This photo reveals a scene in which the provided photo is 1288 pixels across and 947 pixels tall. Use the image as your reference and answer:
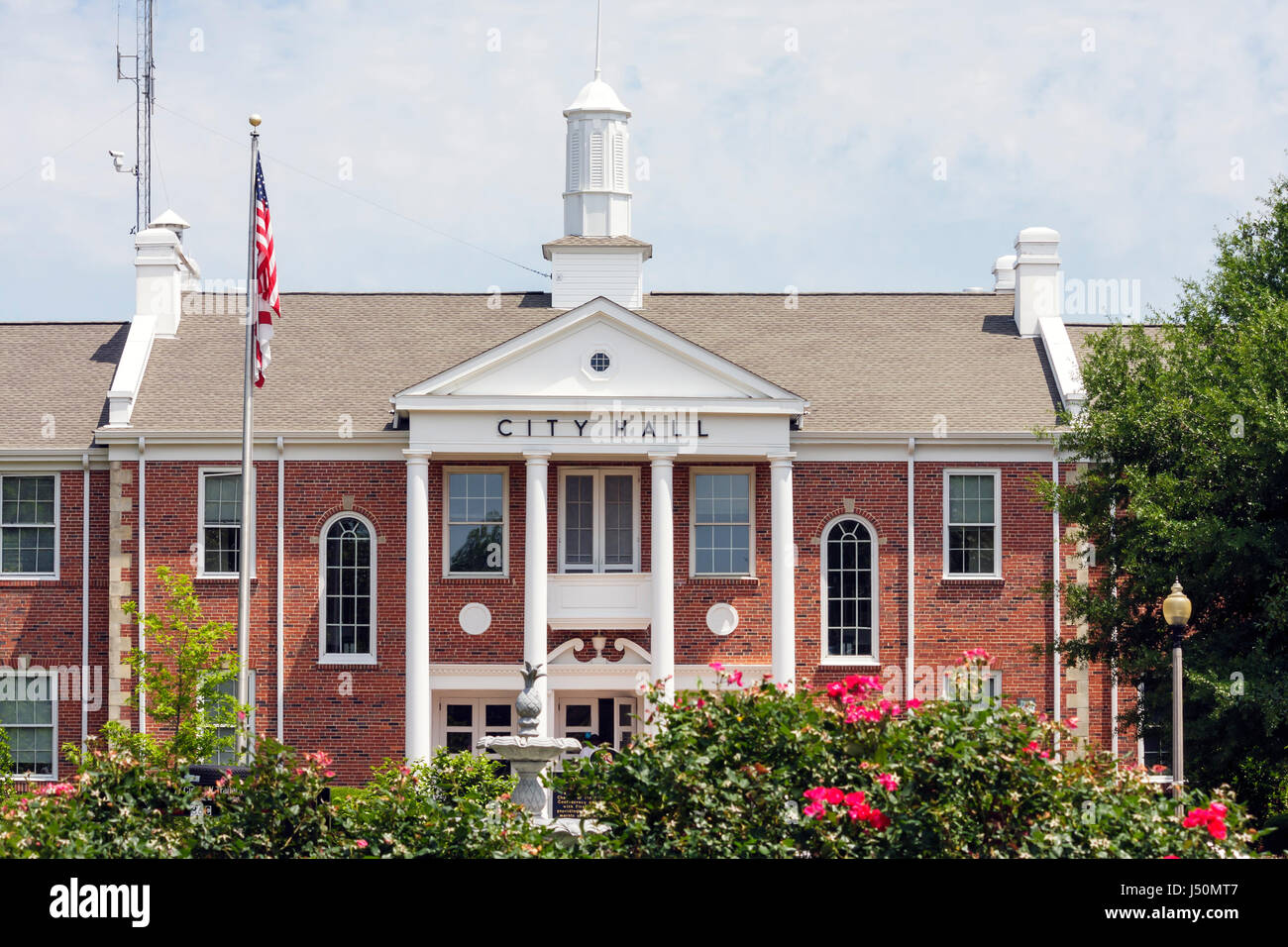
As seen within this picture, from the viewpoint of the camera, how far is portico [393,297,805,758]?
27.2 meters

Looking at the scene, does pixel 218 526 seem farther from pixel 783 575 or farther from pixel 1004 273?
pixel 1004 273

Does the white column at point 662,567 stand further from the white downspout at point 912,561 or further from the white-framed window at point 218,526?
the white-framed window at point 218,526

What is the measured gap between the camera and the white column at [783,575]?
2727 cm

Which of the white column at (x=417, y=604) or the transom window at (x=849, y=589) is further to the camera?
the transom window at (x=849, y=589)

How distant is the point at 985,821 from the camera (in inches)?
389

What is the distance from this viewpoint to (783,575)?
27.3m

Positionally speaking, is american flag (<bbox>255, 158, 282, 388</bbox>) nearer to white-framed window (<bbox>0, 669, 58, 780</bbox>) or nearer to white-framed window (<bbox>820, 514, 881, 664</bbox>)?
white-framed window (<bbox>0, 669, 58, 780</bbox>)

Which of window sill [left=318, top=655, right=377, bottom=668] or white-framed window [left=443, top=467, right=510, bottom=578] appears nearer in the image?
window sill [left=318, top=655, right=377, bottom=668]

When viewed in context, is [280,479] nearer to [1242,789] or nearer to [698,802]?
[1242,789]

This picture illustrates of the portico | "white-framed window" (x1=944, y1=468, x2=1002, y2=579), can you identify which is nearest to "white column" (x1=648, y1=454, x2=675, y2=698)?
the portico

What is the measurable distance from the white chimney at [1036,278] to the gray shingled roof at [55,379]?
62.4 ft

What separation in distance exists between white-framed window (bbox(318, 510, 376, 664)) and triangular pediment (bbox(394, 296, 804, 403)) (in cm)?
344

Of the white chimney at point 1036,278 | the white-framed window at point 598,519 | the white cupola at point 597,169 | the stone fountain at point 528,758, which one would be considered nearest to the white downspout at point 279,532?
the white-framed window at point 598,519

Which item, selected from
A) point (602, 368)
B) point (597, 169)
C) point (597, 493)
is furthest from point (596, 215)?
point (597, 493)
